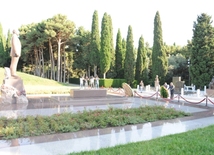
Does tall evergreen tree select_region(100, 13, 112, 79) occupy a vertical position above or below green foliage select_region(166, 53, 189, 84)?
above

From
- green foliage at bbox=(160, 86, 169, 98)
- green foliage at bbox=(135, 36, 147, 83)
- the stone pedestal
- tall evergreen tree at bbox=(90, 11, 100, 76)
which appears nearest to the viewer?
the stone pedestal

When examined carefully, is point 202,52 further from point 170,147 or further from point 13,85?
point 170,147

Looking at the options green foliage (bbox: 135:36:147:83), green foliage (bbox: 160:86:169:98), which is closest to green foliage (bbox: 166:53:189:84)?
green foliage (bbox: 135:36:147:83)

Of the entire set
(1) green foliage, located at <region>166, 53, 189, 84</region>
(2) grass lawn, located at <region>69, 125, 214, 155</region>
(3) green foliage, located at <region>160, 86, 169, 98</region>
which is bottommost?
(2) grass lawn, located at <region>69, 125, 214, 155</region>

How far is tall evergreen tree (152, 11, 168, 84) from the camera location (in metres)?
28.0

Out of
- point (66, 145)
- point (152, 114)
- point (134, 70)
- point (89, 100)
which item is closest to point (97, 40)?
point (134, 70)

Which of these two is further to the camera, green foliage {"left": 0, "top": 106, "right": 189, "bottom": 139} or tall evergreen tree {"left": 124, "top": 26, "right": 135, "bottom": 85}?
tall evergreen tree {"left": 124, "top": 26, "right": 135, "bottom": 85}

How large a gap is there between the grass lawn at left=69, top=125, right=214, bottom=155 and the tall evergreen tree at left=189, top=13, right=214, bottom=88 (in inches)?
821

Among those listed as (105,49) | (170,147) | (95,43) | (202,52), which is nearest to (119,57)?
(105,49)

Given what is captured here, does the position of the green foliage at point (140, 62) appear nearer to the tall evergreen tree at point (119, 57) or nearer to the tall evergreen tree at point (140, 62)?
the tall evergreen tree at point (140, 62)

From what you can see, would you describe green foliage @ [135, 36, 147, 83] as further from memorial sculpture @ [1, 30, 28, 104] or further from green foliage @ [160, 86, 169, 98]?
memorial sculpture @ [1, 30, 28, 104]

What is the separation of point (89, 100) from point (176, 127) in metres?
7.08

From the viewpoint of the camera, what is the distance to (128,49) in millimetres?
31609

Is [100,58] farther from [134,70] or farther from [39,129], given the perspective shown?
[39,129]
